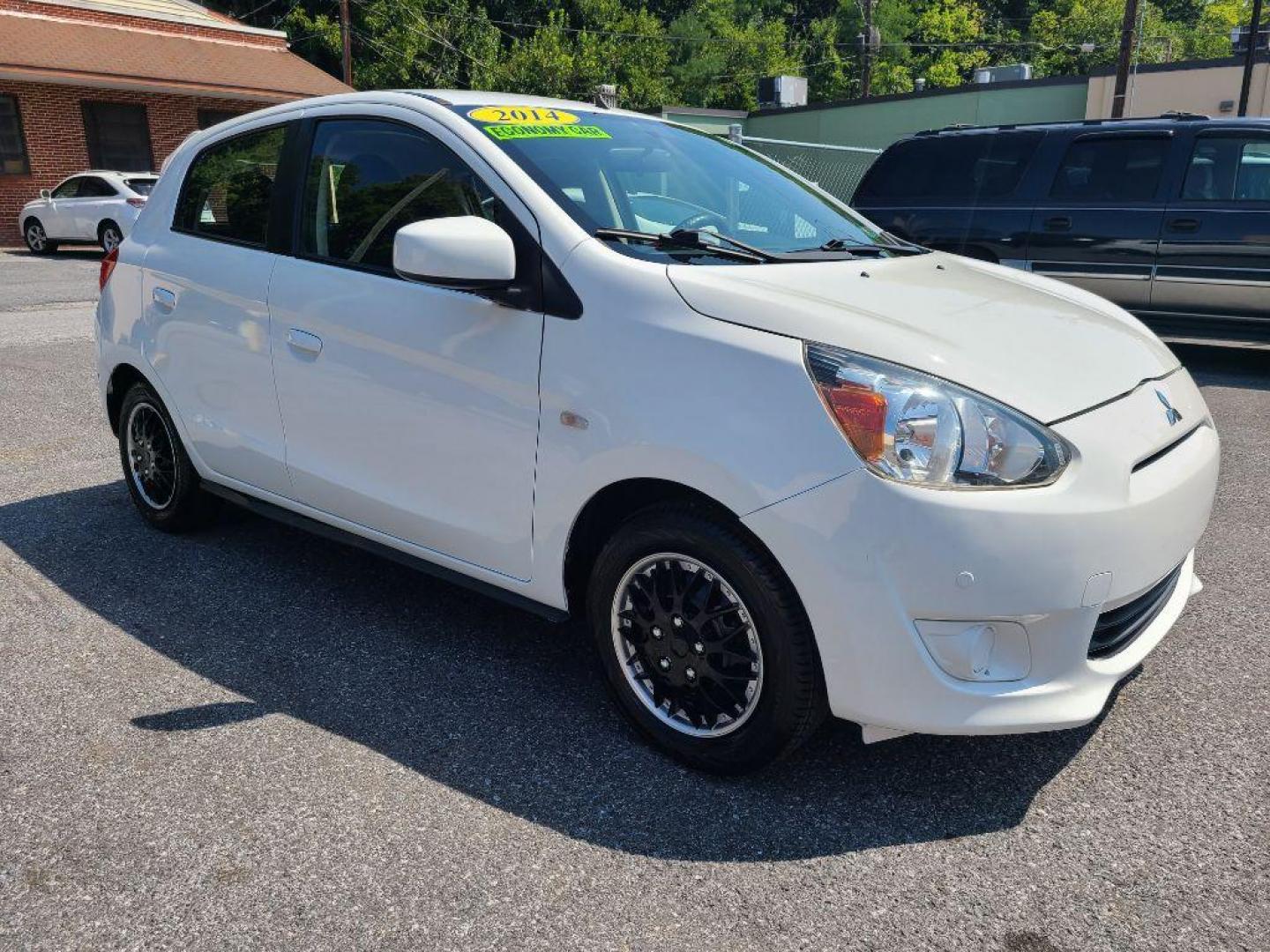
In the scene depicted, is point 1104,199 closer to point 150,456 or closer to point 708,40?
point 150,456

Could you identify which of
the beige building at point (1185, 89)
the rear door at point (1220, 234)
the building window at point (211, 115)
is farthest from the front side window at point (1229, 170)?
the building window at point (211, 115)

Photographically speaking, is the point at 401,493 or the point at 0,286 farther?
the point at 0,286

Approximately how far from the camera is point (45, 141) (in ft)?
78.6

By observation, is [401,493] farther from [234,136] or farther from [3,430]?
[3,430]

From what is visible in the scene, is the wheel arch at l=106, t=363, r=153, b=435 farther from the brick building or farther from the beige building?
the beige building

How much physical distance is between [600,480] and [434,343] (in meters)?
0.76

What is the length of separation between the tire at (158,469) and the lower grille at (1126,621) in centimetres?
355

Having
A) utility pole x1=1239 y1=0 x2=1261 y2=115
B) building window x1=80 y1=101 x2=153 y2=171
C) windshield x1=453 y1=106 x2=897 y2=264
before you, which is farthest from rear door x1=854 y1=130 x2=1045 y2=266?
building window x1=80 y1=101 x2=153 y2=171

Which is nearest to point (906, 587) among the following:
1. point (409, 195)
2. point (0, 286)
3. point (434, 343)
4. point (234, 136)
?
point (434, 343)

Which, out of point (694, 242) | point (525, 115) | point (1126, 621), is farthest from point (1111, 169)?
point (1126, 621)

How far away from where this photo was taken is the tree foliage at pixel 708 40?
1806 inches

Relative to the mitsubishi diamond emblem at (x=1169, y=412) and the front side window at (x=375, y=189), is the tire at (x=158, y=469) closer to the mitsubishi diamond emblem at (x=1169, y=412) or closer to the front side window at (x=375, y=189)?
the front side window at (x=375, y=189)

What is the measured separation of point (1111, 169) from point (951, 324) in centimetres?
704

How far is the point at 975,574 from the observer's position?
8.11ft
